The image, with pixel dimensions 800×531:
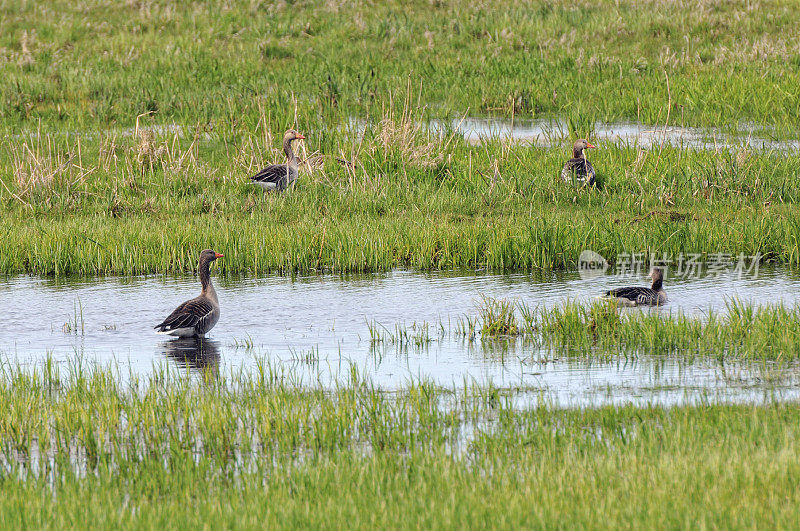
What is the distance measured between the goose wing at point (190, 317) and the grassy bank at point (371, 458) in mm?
1870

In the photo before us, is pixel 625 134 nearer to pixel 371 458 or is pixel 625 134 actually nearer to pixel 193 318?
pixel 193 318

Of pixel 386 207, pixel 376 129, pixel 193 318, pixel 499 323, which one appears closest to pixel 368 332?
pixel 499 323

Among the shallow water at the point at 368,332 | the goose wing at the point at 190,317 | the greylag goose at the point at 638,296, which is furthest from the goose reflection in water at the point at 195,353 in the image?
the greylag goose at the point at 638,296

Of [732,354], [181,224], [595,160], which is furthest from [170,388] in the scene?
[595,160]

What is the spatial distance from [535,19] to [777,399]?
23.1 meters

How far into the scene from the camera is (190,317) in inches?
413

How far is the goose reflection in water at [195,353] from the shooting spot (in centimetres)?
955

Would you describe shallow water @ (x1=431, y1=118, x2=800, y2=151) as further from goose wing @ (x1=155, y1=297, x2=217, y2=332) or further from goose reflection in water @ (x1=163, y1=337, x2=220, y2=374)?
goose reflection in water @ (x1=163, y1=337, x2=220, y2=374)

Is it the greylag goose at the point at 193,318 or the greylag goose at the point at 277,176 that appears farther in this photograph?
the greylag goose at the point at 277,176

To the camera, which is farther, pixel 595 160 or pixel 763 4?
pixel 763 4

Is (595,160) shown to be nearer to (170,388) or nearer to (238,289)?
(238,289)

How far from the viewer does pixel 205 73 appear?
25703 mm

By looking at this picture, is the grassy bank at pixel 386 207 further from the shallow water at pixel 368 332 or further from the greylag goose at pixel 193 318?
the greylag goose at pixel 193 318

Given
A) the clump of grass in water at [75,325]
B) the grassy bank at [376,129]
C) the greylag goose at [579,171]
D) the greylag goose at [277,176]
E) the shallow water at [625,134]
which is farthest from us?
the shallow water at [625,134]
